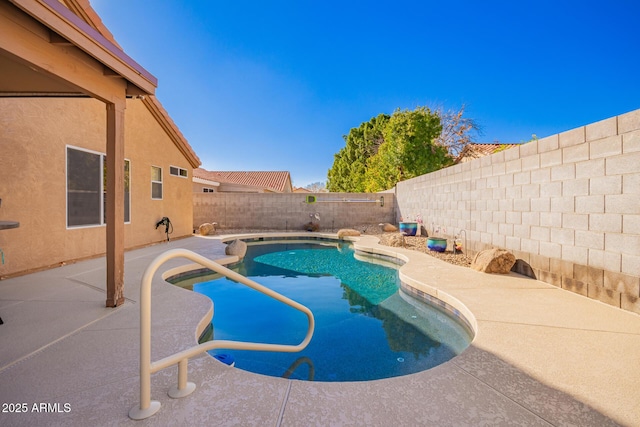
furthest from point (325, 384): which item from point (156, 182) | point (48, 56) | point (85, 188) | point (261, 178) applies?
point (261, 178)

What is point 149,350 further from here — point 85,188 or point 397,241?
point 397,241

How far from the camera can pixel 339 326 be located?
4094 millimetres

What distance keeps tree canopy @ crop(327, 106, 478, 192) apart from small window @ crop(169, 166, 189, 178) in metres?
10.6

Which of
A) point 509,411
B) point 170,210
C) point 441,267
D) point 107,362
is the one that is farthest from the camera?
point 170,210

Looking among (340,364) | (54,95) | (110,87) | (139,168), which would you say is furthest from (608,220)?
(139,168)

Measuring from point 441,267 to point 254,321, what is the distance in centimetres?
398

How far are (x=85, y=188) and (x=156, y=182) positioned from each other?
283cm

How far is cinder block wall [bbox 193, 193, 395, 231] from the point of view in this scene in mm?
14039

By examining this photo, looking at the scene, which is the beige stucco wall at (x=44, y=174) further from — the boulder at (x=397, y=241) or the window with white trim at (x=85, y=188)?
the boulder at (x=397, y=241)

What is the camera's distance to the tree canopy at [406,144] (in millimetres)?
15594

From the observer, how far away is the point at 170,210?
9.77m

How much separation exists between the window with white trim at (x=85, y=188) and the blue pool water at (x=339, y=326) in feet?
9.95

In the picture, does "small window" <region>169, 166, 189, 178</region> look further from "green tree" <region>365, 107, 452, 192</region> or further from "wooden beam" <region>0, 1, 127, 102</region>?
"green tree" <region>365, 107, 452, 192</region>

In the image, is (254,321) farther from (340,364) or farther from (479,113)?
(479,113)
